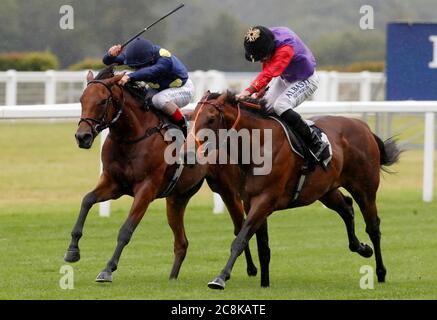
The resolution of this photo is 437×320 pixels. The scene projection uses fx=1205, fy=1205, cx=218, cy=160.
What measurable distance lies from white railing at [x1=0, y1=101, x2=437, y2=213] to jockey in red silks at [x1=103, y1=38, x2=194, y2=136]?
8.80ft

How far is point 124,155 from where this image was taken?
891 cm

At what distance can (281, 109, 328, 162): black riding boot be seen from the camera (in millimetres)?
8688

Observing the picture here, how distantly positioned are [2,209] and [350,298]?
21.5 ft

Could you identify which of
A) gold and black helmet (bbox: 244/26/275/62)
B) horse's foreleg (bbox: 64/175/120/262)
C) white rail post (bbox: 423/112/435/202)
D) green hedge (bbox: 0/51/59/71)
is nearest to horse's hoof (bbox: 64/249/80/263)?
horse's foreleg (bbox: 64/175/120/262)

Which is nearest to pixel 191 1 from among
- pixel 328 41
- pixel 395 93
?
pixel 328 41

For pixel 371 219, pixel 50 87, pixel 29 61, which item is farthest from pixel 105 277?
pixel 29 61

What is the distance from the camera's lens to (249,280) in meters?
9.25

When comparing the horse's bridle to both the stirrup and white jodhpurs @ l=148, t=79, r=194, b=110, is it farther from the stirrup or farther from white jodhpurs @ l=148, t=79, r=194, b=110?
the stirrup

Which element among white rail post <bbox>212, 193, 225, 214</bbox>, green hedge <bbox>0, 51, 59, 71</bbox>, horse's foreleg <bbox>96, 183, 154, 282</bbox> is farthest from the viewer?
green hedge <bbox>0, 51, 59, 71</bbox>

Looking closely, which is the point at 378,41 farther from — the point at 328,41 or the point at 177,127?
the point at 177,127

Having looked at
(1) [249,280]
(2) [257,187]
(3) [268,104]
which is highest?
(3) [268,104]

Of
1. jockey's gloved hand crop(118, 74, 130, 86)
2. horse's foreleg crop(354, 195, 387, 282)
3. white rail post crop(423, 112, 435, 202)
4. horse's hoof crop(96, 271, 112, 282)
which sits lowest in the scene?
horse's hoof crop(96, 271, 112, 282)

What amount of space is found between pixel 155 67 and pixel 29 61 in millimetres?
21372

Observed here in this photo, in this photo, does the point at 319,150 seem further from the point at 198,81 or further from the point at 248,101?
the point at 198,81
